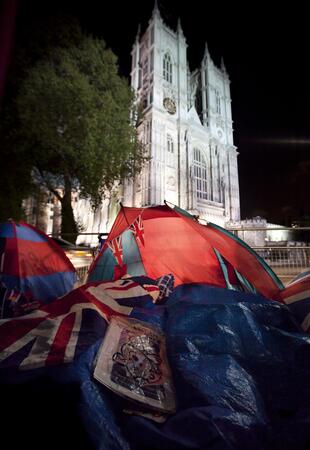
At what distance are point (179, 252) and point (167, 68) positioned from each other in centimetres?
3623

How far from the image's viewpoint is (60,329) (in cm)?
152

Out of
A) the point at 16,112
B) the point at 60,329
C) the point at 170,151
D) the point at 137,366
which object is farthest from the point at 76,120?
the point at 170,151

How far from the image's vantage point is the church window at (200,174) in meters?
32.5

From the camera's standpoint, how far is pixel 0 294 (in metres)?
3.20

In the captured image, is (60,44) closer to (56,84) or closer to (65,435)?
(56,84)

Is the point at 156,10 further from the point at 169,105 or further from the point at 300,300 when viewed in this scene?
the point at 300,300

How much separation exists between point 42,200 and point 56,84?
6298 mm

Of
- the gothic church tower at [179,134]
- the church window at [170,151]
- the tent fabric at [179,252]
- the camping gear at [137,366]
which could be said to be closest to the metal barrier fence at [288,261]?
the tent fabric at [179,252]

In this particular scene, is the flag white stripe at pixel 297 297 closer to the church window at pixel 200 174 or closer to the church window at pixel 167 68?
the church window at pixel 200 174

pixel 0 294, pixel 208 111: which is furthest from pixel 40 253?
pixel 208 111

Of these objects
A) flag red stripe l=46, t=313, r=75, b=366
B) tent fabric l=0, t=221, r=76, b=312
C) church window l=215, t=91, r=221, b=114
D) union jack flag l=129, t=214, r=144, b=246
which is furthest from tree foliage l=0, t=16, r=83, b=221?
church window l=215, t=91, r=221, b=114

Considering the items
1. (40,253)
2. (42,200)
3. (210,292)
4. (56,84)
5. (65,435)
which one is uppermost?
(56,84)

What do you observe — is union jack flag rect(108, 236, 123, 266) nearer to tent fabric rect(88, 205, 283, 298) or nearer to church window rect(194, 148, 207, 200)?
tent fabric rect(88, 205, 283, 298)

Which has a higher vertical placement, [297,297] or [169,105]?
[169,105]
